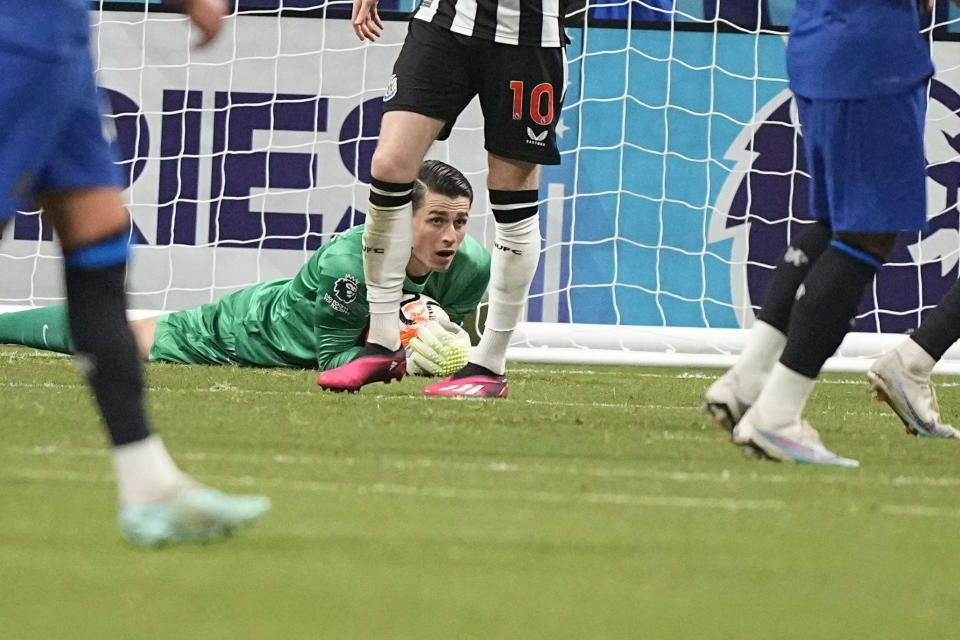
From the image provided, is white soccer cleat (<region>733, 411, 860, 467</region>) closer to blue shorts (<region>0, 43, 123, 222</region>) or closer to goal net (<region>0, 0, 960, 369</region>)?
blue shorts (<region>0, 43, 123, 222</region>)

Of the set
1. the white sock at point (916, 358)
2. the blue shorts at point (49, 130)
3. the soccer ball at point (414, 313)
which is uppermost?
the blue shorts at point (49, 130)

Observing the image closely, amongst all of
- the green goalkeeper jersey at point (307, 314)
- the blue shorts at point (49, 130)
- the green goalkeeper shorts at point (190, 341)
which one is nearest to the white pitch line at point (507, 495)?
the blue shorts at point (49, 130)

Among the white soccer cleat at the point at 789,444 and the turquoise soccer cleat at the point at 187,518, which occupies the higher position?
the turquoise soccer cleat at the point at 187,518

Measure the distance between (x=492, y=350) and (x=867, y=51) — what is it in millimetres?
1640

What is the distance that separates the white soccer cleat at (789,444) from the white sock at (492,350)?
54.5 inches

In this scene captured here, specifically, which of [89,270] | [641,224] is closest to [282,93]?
[641,224]

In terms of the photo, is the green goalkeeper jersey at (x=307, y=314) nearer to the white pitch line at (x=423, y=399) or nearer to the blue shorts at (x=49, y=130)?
the white pitch line at (x=423, y=399)

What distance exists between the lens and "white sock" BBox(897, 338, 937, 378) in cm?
326

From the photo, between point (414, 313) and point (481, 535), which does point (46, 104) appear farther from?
point (414, 313)

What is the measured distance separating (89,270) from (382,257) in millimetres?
2163

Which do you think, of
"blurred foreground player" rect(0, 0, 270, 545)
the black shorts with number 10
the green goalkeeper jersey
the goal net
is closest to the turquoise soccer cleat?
"blurred foreground player" rect(0, 0, 270, 545)

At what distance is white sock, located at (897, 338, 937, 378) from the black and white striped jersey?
47.9 inches

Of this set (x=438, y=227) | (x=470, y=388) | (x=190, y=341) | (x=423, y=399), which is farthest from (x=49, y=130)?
(x=190, y=341)

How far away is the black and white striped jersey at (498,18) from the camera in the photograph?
12.2ft
